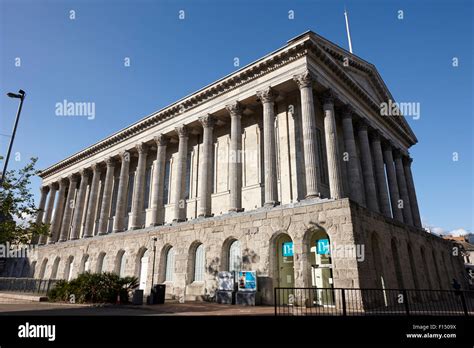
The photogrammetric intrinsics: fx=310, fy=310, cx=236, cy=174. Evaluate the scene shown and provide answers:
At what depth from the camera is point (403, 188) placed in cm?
3725

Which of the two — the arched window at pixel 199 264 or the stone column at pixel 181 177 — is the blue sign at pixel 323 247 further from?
the stone column at pixel 181 177

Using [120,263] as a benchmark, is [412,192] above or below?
above

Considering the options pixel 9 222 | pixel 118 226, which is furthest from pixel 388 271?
pixel 118 226

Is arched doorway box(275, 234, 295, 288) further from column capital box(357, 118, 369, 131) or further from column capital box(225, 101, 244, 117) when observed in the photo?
column capital box(357, 118, 369, 131)

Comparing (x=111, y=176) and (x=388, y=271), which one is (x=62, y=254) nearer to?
(x=111, y=176)

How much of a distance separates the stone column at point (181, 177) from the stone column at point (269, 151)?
9975 millimetres

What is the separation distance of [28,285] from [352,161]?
32840mm

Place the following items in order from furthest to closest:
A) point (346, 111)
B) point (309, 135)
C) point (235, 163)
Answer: point (346, 111)
point (235, 163)
point (309, 135)

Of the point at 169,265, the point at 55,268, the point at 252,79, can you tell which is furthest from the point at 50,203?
the point at 252,79

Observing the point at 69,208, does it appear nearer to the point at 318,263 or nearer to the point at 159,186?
the point at 159,186

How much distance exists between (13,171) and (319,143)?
25596mm

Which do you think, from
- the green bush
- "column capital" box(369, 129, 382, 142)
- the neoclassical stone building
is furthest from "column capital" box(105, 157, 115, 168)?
"column capital" box(369, 129, 382, 142)

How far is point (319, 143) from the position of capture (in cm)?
2928

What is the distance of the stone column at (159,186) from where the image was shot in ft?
107
